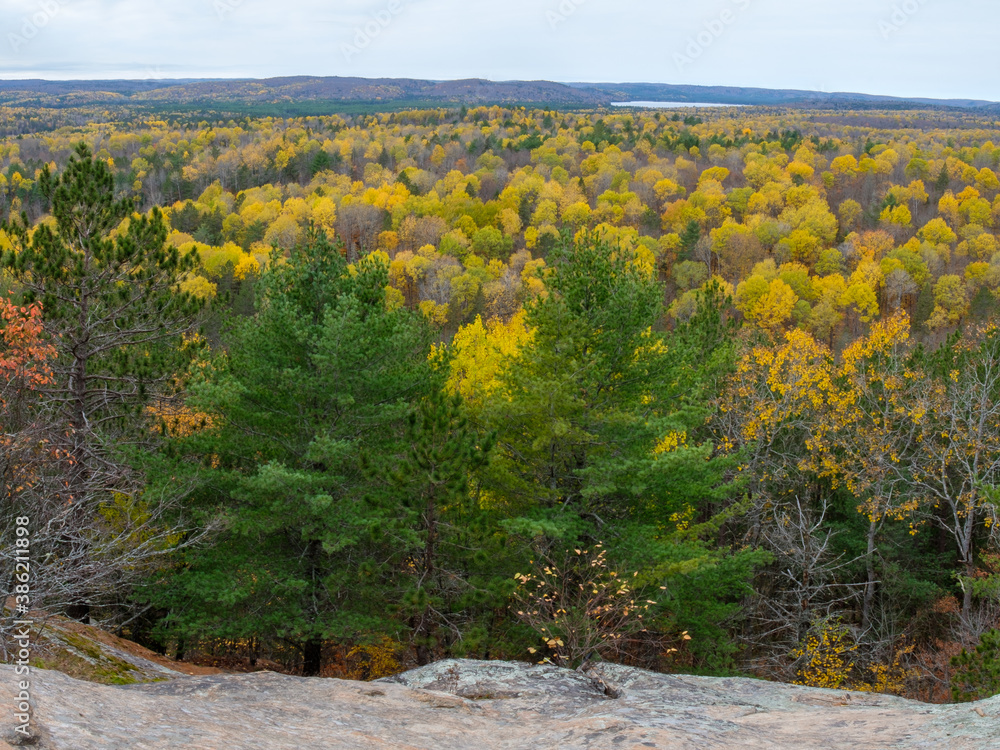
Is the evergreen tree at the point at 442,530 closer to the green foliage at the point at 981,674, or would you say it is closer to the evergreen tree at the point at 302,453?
the evergreen tree at the point at 302,453

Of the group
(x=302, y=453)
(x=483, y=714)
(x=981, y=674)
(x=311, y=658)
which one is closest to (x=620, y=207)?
(x=302, y=453)

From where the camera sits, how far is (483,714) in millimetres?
9094

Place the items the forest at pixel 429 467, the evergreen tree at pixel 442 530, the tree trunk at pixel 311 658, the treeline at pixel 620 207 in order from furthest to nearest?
the treeline at pixel 620 207
the tree trunk at pixel 311 658
the forest at pixel 429 467
the evergreen tree at pixel 442 530

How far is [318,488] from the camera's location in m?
12.7

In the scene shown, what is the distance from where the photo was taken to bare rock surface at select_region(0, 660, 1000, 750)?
22.1 feet

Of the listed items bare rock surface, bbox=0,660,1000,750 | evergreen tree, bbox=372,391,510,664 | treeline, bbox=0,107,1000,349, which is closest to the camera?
bare rock surface, bbox=0,660,1000,750

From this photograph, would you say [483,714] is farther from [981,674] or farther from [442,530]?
[981,674]

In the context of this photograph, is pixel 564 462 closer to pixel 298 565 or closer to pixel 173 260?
pixel 298 565

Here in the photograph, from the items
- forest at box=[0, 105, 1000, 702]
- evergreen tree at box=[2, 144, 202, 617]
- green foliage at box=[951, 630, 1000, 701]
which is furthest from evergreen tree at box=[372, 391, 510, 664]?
green foliage at box=[951, 630, 1000, 701]

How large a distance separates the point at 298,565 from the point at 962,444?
17187 millimetres

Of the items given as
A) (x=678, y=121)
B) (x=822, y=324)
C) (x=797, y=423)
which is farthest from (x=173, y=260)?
(x=678, y=121)

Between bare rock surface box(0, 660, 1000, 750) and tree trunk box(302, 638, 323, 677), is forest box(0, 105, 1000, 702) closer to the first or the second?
tree trunk box(302, 638, 323, 677)

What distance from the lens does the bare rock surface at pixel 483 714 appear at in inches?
266

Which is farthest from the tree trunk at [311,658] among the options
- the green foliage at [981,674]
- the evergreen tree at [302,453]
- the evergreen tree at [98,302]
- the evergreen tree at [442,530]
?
the green foliage at [981,674]
